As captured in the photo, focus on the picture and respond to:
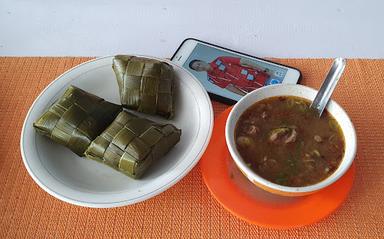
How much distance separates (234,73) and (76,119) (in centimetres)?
41

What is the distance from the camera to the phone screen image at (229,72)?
1022 mm

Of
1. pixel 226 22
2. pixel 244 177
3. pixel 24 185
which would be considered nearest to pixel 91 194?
pixel 24 185

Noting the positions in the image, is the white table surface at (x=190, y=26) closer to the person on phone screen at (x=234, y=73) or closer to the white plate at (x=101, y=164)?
the person on phone screen at (x=234, y=73)

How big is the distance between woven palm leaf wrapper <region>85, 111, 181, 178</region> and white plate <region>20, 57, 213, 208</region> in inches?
1.1

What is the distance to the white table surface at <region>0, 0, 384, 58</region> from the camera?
1.18 m

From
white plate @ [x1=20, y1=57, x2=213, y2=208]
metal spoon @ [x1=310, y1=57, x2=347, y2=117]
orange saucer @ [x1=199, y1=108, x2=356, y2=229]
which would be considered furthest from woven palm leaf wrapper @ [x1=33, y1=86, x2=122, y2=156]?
metal spoon @ [x1=310, y1=57, x2=347, y2=117]

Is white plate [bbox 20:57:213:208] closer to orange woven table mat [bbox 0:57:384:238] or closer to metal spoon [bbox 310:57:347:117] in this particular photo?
orange woven table mat [bbox 0:57:384:238]

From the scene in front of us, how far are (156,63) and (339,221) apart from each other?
0.51m

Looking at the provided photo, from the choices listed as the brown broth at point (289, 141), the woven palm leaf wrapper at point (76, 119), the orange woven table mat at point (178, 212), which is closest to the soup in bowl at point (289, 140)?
the brown broth at point (289, 141)

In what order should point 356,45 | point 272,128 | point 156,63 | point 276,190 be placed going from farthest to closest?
point 356,45, point 156,63, point 272,128, point 276,190

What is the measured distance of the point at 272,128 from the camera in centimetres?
84

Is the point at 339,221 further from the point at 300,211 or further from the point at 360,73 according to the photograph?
the point at 360,73

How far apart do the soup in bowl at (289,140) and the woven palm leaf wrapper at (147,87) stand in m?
0.18

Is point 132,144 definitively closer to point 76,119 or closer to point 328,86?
point 76,119
